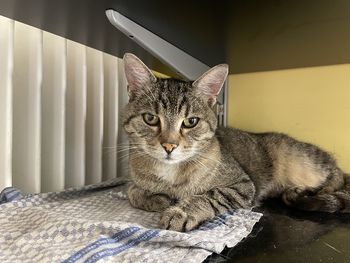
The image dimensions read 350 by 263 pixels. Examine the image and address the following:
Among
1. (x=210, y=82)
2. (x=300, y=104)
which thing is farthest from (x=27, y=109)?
(x=300, y=104)

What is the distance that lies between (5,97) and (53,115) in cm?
20

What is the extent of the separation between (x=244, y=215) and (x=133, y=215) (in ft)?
0.94

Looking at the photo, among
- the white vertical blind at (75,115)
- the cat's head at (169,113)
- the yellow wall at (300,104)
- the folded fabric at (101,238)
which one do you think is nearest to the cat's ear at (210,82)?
the cat's head at (169,113)

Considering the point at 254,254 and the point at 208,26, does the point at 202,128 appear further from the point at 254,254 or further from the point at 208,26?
the point at 254,254

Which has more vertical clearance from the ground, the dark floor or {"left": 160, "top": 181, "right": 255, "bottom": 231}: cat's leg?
{"left": 160, "top": 181, "right": 255, "bottom": 231}: cat's leg

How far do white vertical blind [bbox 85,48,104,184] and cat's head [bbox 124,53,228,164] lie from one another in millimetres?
359

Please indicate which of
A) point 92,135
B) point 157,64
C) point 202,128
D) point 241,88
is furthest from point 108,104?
point 241,88

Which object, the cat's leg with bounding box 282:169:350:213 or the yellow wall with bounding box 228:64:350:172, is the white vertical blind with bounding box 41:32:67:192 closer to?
the cat's leg with bounding box 282:169:350:213

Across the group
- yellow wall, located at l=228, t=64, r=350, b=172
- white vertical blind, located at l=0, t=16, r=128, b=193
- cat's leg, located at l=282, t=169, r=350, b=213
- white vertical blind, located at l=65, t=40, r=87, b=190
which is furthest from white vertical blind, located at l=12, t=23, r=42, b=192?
yellow wall, located at l=228, t=64, r=350, b=172

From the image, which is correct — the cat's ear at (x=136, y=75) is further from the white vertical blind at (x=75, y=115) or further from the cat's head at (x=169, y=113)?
the white vertical blind at (x=75, y=115)

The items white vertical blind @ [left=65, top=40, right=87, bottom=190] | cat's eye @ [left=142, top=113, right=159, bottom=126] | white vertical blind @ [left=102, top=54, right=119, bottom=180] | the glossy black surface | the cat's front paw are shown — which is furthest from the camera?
white vertical blind @ [left=102, top=54, right=119, bottom=180]

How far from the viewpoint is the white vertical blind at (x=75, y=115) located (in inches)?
52.6

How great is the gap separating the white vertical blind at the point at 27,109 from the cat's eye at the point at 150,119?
0.38 meters

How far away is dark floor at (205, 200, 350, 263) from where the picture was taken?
0.70m
